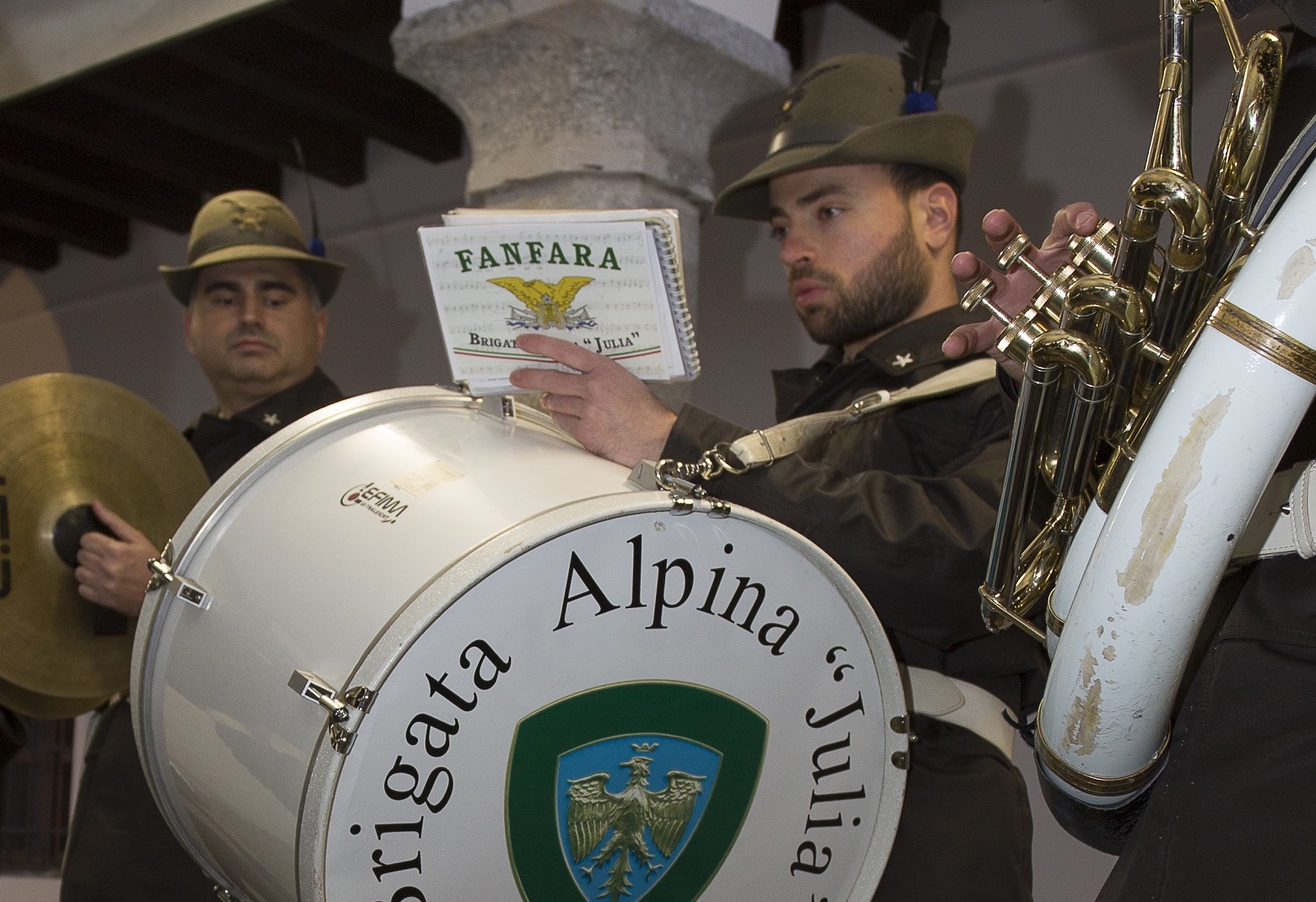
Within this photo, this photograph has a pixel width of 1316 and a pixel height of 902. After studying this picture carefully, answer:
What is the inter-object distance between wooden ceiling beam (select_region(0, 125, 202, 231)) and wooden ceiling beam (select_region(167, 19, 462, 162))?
1122 millimetres

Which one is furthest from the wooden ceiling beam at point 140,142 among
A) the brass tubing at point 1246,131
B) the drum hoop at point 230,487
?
the brass tubing at point 1246,131

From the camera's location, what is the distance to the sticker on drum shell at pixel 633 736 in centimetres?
123

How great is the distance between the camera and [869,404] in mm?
1810

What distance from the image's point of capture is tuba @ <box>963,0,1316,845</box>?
75cm

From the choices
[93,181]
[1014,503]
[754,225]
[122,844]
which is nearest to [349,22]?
[754,225]

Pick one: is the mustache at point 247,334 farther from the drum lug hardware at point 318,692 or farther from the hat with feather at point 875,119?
the drum lug hardware at point 318,692

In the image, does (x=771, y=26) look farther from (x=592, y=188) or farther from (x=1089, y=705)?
(x=1089, y=705)

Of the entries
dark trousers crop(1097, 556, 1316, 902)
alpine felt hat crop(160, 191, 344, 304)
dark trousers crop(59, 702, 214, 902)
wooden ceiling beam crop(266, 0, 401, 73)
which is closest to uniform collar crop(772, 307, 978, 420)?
dark trousers crop(1097, 556, 1316, 902)

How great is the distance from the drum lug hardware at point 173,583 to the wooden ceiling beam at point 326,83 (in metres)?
3.04

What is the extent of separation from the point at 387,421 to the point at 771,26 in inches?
67.4

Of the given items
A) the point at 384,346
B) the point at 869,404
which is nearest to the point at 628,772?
the point at 869,404

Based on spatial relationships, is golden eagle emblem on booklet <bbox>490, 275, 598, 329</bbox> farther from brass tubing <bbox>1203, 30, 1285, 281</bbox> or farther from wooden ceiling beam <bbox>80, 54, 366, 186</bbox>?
wooden ceiling beam <bbox>80, 54, 366, 186</bbox>

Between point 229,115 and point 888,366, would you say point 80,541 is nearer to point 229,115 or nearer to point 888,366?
point 888,366

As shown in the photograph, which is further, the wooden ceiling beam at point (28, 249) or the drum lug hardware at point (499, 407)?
the wooden ceiling beam at point (28, 249)
